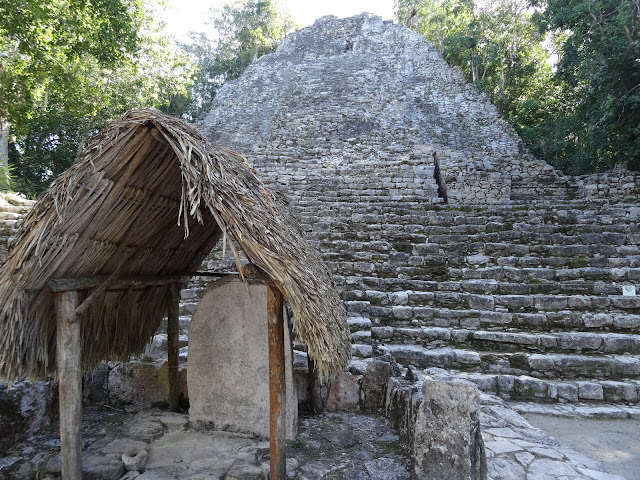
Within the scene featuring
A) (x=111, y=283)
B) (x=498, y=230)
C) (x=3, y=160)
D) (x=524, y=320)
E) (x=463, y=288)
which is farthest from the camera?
(x=3, y=160)

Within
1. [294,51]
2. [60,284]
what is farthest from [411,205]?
[294,51]

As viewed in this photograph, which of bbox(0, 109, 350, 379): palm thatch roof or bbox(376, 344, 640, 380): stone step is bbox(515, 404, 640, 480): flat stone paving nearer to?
bbox(376, 344, 640, 380): stone step

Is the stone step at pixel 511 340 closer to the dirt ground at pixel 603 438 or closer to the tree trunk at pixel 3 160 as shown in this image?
the dirt ground at pixel 603 438

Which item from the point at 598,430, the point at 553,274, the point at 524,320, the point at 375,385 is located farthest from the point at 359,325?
the point at 553,274

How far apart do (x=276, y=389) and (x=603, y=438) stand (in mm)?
3035

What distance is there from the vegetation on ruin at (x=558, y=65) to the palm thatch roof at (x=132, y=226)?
32.2 feet

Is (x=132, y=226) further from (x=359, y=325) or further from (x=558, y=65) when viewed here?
(x=558, y=65)

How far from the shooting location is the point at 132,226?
2.86 m

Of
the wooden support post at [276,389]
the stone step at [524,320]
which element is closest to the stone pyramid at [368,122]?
the stone step at [524,320]

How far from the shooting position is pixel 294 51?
24.6 metres

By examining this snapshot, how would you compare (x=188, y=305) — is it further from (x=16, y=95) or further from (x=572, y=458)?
(x=16, y=95)

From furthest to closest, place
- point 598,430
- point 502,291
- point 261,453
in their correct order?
point 502,291
point 598,430
point 261,453

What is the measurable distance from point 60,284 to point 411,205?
7753 millimetres

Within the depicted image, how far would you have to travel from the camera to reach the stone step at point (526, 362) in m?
4.56
